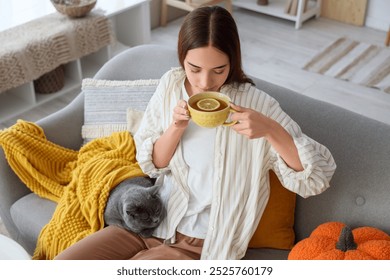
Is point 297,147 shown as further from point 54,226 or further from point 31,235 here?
point 31,235

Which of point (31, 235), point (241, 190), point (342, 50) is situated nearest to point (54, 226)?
point (31, 235)

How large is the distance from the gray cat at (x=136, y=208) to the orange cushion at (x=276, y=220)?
33cm

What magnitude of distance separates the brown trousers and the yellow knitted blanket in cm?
14

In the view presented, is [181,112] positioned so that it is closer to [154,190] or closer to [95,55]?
[154,190]

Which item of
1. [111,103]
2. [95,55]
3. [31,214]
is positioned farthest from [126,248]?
[95,55]

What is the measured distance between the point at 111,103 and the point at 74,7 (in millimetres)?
1389

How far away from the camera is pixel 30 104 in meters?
3.32

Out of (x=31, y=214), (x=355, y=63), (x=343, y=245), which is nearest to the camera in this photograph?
(x=343, y=245)

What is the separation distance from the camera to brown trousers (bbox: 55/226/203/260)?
1.61m

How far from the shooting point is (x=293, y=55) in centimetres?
409

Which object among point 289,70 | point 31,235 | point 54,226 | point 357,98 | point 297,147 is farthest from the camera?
point 289,70

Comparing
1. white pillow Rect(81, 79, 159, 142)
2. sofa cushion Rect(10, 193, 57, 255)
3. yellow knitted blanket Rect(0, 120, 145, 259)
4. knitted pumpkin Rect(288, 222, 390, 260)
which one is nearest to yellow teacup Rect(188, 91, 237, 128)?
knitted pumpkin Rect(288, 222, 390, 260)

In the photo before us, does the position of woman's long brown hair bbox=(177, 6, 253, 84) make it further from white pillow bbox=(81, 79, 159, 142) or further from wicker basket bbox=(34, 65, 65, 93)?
wicker basket bbox=(34, 65, 65, 93)
